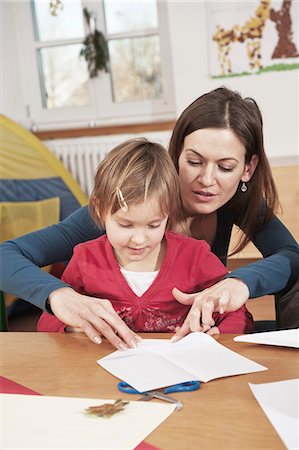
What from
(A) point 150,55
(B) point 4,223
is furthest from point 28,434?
(A) point 150,55

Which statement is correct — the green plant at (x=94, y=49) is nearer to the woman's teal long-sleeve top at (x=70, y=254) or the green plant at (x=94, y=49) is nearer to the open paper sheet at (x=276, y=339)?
the woman's teal long-sleeve top at (x=70, y=254)

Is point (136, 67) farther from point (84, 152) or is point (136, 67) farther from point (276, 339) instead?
point (276, 339)

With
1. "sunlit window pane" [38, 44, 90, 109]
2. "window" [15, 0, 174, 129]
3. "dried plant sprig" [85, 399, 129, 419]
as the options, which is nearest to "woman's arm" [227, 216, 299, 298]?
"dried plant sprig" [85, 399, 129, 419]

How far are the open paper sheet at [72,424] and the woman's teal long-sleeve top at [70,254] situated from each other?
38cm

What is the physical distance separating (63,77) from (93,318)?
3433mm

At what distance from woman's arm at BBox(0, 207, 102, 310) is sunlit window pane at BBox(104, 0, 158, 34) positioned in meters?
2.67

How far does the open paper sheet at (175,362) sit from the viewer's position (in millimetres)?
987

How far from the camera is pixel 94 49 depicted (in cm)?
415

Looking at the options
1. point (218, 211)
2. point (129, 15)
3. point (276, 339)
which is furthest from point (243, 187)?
point (129, 15)

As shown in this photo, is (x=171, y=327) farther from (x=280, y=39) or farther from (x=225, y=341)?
(x=280, y=39)

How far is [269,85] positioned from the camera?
3.51 meters

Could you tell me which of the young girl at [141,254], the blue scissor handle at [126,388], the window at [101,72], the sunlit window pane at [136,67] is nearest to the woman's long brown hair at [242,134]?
the young girl at [141,254]

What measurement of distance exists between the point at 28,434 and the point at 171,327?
621 mm

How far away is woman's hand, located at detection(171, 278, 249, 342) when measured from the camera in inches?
46.6
